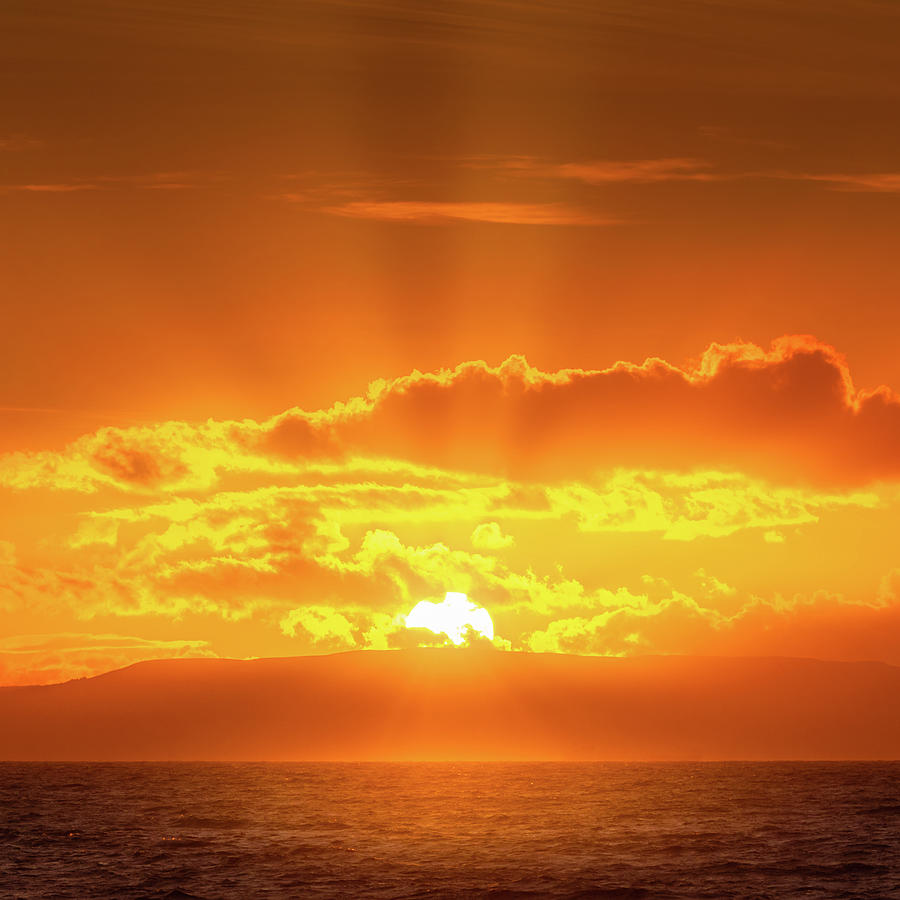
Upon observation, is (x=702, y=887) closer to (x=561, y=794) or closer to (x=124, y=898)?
(x=124, y=898)

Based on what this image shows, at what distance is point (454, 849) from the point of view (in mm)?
96438

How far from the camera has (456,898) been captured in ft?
235

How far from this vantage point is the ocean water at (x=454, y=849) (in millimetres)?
75562

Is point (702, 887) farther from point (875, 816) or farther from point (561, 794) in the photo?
point (561, 794)

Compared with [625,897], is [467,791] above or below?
above

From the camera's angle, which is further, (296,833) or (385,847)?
(296,833)

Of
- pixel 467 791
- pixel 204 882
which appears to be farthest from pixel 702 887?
pixel 467 791

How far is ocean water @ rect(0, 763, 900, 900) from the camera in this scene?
75562 millimetres

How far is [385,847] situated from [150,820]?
4043cm

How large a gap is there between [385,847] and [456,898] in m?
28.2

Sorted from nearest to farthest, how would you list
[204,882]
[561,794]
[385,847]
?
[204,882] → [385,847] → [561,794]

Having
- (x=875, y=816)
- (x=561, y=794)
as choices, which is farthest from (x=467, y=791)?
(x=875, y=816)

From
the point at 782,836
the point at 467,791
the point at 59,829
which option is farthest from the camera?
the point at 467,791

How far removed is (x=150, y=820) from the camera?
131 m
